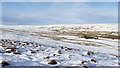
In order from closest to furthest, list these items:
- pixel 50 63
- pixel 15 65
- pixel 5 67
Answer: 1. pixel 5 67
2. pixel 15 65
3. pixel 50 63

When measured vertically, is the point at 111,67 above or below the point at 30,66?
below

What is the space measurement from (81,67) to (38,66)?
3868 millimetres

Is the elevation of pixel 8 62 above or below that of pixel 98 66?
above

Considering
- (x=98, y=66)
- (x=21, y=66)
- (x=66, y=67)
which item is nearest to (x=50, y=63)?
(x=66, y=67)

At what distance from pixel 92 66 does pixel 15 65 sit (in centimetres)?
708

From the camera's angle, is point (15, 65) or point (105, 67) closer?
point (15, 65)

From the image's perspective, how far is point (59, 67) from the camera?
9.62 meters

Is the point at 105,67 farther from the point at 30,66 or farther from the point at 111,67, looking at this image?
the point at 30,66

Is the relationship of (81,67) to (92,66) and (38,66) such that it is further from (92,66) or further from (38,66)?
(38,66)

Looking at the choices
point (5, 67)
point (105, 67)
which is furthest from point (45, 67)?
point (105, 67)

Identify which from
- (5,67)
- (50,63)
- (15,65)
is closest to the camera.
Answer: (5,67)

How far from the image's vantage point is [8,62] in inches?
384

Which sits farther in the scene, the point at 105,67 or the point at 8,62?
the point at 105,67

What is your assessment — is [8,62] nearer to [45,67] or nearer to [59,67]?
[45,67]
